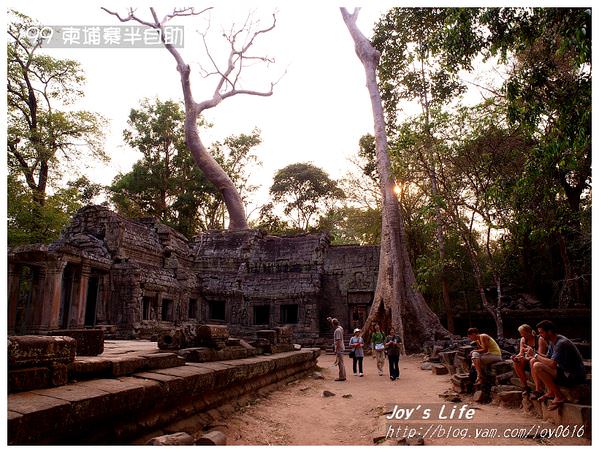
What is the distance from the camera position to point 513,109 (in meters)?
5.68

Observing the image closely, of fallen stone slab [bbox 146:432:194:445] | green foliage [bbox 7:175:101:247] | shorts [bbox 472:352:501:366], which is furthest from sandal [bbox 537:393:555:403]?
green foliage [bbox 7:175:101:247]

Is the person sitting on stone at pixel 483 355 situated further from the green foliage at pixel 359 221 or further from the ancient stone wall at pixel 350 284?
the green foliage at pixel 359 221

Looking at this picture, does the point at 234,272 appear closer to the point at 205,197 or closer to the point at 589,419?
the point at 205,197

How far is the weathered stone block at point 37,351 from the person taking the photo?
11.1 ft

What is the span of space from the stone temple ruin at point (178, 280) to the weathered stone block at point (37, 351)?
9.17 m

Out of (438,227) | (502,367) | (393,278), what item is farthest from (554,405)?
(438,227)

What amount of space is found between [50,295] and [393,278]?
11.1 m

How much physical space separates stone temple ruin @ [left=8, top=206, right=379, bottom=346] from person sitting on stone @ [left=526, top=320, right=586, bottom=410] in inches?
426

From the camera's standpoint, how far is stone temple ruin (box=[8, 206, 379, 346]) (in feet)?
41.6

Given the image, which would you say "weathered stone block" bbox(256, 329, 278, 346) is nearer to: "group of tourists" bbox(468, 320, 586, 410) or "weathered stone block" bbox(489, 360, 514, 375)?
"weathered stone block" bbox(489, 360, 514, 375)

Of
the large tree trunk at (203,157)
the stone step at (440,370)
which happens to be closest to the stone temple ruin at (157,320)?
the large tree trunk at (203,157)

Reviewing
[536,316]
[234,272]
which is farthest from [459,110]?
[234,272]

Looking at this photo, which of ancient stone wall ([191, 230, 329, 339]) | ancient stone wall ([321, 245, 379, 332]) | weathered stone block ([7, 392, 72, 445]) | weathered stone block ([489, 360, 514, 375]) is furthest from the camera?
ancient stone wall ([191, 230, 329, 339])

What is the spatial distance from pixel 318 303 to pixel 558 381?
15.1 metres
